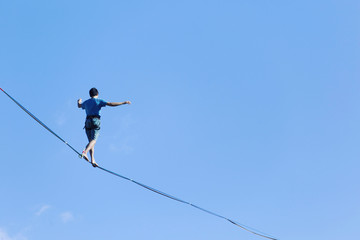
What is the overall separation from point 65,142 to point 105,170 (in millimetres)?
1122

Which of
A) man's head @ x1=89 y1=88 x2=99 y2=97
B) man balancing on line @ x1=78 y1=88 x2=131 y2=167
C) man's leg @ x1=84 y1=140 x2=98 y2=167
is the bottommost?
man's leg @ x1=84 y1=140 x2=98 y2=167

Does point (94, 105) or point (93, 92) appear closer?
point (94, 105)

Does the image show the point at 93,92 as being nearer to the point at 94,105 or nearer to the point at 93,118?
the point at 94,105

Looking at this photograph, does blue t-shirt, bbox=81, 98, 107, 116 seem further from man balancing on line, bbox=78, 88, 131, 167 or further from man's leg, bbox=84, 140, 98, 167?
man's leg, bbox=84, 140, 98, 167

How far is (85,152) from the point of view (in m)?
12.0

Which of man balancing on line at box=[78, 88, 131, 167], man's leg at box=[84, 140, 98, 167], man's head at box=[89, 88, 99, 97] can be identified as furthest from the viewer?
man's head at box=[89, 88, 99, 97]

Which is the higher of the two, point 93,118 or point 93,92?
point 93,92

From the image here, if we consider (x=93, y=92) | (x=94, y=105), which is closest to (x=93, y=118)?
(x=94, y=105)

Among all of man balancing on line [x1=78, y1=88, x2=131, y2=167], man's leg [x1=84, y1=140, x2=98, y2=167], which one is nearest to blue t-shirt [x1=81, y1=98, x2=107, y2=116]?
man balancing on line [x1=78, y1=88, x2=131, y2=167]

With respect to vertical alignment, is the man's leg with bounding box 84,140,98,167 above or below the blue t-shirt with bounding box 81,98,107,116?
below

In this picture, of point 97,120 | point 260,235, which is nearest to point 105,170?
point 97,120

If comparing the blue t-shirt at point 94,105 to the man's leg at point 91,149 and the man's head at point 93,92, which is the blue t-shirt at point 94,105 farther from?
the man's leg at point 91,149

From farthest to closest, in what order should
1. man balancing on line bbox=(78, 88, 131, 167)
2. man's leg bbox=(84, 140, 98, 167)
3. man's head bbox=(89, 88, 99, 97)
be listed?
man's head bbox=(89, 88, 99, 97)
man balancing on line bbox=(78, 88, 131, 167)
man's leg bbox=(84, 140, 98, 167)

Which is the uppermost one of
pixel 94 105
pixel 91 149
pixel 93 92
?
pixel 93 92
